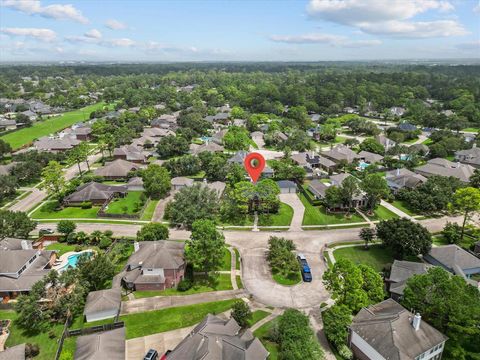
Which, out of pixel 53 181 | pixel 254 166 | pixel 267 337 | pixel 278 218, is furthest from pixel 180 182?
pixel 267 337

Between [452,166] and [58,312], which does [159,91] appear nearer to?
[452,166]

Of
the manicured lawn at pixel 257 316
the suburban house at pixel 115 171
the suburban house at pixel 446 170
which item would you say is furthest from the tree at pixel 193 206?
the suburban house at pixel 446 170

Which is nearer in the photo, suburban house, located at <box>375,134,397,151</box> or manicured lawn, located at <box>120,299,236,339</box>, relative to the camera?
manicured lawn, located at <box>120,299,236,339</box>

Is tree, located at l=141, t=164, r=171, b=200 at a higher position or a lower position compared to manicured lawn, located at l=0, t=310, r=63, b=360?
higher

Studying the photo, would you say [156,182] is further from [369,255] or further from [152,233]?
[369,255]

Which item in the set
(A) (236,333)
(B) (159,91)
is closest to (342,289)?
(A) (236,333)

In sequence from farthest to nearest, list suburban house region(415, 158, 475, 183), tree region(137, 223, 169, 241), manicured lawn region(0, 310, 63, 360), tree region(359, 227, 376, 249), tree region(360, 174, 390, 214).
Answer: suburban house region(415, 158, 475, 183) → tree region(360, 174, 390, 214) → tree region(359, 227, 376, 249) → tree region(137, 223, 169, 241) → manicured lawn region(0, 310, 63, 360)

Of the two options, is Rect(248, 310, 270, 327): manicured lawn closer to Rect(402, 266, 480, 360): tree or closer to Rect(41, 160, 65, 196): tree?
Rect(402, 266, 480, 360): tree

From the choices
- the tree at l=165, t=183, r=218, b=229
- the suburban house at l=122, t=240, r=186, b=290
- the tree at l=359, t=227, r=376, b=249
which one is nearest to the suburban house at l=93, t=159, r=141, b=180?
the tree at l=165, t=183, r=218, b=229
